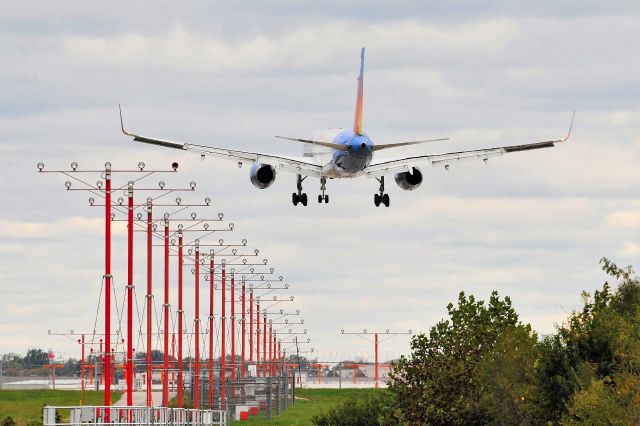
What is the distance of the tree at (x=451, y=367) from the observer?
96000 mm

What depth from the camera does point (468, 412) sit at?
94125mm

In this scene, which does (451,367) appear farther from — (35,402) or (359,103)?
(35,402)

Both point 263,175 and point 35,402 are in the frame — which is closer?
point 263,175

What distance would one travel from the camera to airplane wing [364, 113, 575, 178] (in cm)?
9731

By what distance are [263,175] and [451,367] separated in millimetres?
15657

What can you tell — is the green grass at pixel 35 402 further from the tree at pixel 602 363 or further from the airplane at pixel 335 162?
the tree at pixel 602 363

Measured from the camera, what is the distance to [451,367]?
97.0 metres

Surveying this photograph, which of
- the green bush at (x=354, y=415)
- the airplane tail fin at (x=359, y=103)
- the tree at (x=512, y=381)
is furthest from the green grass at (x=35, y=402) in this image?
the tree at (x=512, y=381)

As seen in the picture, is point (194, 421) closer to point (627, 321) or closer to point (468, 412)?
point (468, 412)

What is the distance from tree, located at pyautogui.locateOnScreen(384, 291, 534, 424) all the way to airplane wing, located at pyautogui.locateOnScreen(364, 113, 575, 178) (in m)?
Result: 8.40

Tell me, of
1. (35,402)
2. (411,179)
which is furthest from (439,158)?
(35,402)

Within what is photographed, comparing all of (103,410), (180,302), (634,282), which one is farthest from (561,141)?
(180,302)

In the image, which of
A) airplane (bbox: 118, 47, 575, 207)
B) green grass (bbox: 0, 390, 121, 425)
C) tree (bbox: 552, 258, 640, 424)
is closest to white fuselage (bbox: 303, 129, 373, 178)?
airplane (bbox: 118, 47, 575, 207)

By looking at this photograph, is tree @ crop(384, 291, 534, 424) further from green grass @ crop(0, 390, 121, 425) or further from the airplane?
green grass @ crop(0, 390, 121, 425)
